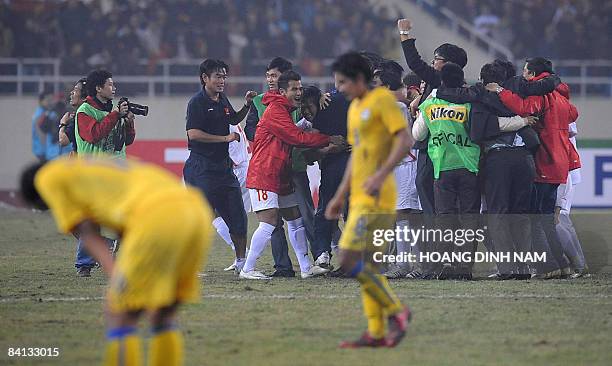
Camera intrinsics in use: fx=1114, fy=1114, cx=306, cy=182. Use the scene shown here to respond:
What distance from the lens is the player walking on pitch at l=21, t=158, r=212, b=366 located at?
17.1 feet

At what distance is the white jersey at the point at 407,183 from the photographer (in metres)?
11.4

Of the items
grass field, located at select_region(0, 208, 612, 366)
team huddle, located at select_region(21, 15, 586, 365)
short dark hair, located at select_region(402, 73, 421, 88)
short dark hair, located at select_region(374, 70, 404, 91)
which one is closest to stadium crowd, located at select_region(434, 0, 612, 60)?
short dark hair, located at select_region(402, 73, 421, 88)

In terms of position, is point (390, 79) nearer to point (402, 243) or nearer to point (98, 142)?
point (402, 243)

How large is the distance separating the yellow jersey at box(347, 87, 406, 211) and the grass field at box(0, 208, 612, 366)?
3.15 ft

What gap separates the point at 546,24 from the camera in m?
26.3

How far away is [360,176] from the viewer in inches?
291

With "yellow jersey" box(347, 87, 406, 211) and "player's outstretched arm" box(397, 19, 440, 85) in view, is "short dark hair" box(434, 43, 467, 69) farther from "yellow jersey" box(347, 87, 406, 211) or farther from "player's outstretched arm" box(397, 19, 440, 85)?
"yellow jersey" box(347, 87, 406, 211)

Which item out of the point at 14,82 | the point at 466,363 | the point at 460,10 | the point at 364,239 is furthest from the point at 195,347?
the point at 460,10

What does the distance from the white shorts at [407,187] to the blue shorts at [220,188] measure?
1.62 m

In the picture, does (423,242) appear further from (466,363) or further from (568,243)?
(466,363)

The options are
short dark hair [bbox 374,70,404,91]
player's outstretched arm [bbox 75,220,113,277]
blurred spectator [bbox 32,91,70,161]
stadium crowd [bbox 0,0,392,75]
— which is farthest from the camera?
stadium crowd [bbox 0,0,392,75]

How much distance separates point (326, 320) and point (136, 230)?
325 cm

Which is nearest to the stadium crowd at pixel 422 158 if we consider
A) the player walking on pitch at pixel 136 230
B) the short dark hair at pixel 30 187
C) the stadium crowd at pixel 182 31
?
the short dark hair at pixel 30 187

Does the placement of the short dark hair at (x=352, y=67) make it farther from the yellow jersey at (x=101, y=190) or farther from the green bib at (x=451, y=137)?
the green bib at (x=451, y=137)
